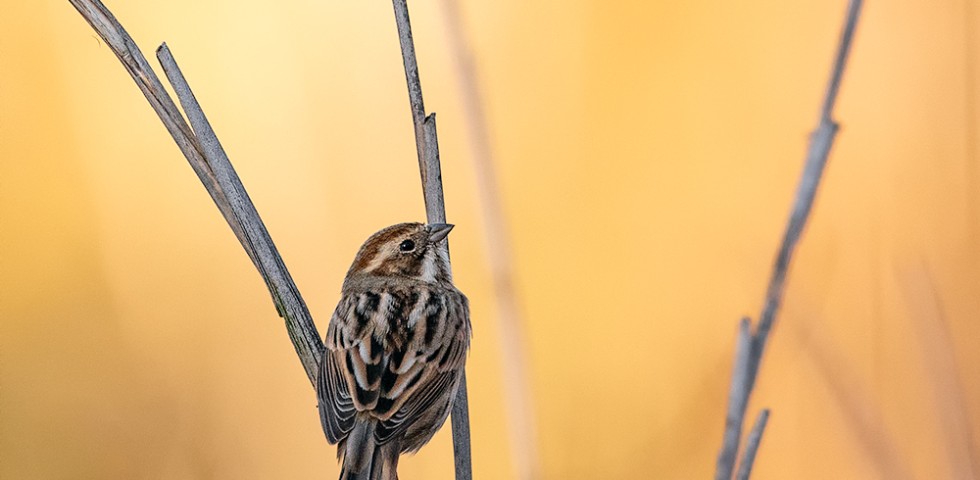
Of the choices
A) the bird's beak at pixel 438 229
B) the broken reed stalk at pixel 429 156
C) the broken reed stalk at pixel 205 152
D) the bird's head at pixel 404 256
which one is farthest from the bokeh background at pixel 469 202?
the broken reed stalk at pixel 205 152

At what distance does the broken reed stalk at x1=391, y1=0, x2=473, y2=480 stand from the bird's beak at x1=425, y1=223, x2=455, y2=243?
0.05 meters

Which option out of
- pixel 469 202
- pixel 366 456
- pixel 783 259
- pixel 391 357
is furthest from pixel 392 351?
pixel 783 259

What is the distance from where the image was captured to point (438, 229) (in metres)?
1.36

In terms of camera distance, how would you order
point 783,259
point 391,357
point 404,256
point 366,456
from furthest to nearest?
point 404,256
point 391,357
point 366,456
point 783,259

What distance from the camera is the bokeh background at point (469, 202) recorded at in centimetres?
163

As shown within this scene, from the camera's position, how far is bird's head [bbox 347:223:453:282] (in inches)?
64.2

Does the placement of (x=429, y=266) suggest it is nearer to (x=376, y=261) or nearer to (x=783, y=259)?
(x=376, y=261)

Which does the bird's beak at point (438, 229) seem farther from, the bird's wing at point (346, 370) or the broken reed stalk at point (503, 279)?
the bird's wing at point (346, 370)

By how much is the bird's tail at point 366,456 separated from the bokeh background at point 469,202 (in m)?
0.30

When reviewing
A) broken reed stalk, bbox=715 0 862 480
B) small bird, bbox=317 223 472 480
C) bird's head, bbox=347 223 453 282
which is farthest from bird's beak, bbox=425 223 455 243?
broken reed stalk, bbox=715 0 862 480

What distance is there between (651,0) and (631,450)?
0.83 m

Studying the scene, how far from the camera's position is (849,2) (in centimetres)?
87

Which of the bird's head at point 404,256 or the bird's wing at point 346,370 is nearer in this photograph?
the bird's wing at point 346,370

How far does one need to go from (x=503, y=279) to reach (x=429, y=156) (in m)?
0.26
